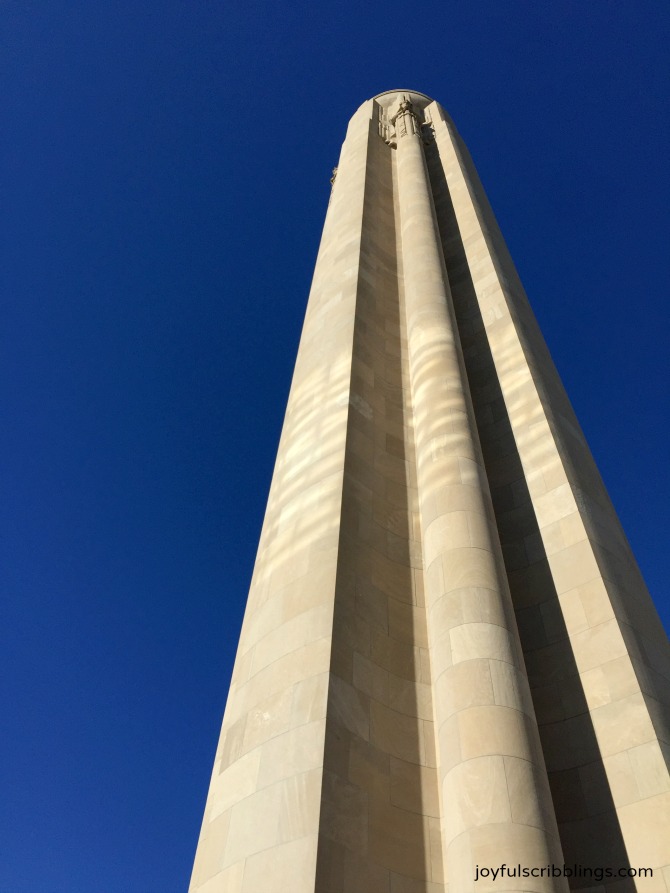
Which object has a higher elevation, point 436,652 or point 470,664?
point 436,652

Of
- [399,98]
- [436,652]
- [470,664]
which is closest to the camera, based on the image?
[470,664]

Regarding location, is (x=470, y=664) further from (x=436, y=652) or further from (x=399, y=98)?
(x=399, y=98)

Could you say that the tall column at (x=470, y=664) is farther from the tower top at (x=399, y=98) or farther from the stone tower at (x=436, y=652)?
the tower top at (x=399, y=98)

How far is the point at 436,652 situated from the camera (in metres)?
9.77

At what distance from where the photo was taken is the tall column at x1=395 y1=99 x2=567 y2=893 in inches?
289

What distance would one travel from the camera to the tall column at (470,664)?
7.35m

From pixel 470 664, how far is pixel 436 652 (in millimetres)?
814

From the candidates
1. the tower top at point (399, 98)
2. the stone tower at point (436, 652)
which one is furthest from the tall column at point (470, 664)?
the tower top at point (399, 98)

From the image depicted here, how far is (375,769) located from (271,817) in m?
1.45

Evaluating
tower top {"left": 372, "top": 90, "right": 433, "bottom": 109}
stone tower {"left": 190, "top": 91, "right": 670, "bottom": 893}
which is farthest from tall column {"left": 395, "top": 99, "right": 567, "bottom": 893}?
tower top {"left": 372, "top": 90, "right": 433, "bottom": 109}

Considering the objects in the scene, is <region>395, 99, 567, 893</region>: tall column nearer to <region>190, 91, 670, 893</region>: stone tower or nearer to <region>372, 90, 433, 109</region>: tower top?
<region>190, 91, 670, 893</region>: stone tower

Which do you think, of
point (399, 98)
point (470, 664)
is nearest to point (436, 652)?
point (470, 664)

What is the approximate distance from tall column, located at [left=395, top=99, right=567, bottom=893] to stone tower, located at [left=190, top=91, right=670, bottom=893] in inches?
1.2

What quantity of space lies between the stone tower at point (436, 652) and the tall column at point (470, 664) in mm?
31
